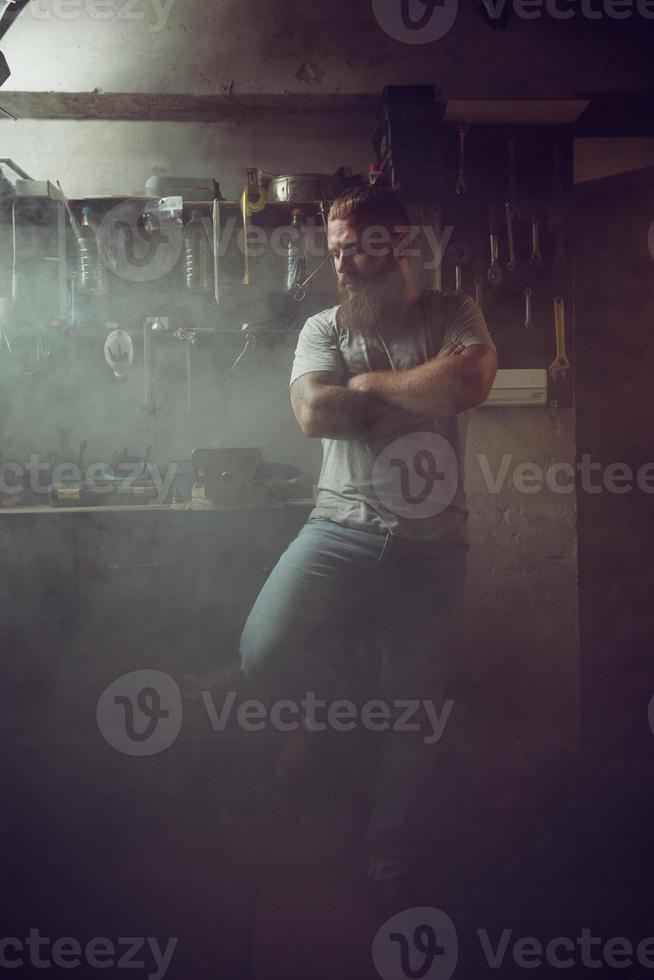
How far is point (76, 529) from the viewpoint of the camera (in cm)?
257

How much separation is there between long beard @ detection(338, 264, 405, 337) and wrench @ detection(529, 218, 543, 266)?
820mm

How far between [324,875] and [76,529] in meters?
1.44

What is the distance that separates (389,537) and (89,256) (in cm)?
175

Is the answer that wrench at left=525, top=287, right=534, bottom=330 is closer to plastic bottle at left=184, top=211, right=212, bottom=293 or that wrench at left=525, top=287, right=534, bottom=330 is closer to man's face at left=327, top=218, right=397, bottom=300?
man's face at left=327, top=218, right=397, bottom=300

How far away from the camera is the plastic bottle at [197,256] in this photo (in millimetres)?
2750

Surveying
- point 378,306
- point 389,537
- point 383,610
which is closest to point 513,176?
→ point 378,306

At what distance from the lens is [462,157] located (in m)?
2.69

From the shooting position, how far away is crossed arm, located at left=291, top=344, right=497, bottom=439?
→ 6.31 ft

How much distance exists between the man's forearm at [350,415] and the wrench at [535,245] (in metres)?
1.10

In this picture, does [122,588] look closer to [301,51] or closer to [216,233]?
[216,233]

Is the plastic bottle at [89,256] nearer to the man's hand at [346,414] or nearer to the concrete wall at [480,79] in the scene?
the concrete wall at [480,79]

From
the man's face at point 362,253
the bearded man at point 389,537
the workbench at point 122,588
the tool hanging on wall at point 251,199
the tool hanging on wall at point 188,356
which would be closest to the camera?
the bearded man at point 389,537

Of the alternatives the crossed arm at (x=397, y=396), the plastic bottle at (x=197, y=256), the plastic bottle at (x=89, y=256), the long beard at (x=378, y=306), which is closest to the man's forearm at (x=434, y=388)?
the crossed arm at (x=397, y=396)

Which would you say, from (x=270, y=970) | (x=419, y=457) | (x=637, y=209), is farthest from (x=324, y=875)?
(x=637, y=209)
